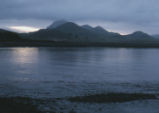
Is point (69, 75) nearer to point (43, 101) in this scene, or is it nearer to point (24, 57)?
point (43, 101)

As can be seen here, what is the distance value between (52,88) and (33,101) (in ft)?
12.5

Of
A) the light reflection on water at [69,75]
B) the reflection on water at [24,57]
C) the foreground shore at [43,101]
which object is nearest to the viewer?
the foreground shore at [43,101]

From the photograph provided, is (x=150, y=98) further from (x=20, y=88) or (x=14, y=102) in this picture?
(x=20, y=88)

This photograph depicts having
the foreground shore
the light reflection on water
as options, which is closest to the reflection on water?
the light reflection on water

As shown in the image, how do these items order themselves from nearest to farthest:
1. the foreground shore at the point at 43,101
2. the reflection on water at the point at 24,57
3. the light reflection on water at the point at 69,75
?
the foreground shore at the point at 43,101 < the light reflection on water at the point at 69,75 < the reflection on water at the point at 24,57

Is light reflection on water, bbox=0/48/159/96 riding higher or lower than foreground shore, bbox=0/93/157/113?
lower

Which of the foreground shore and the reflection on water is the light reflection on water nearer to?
the foreground shore

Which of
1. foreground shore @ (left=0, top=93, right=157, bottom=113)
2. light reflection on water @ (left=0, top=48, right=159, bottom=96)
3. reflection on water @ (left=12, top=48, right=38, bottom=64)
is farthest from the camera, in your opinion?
reflection on water @ (left=12, top=48, right=38, bottom=64)

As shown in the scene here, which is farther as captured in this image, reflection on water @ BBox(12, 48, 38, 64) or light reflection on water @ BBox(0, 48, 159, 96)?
reflection on water @ BBox(12, 48, 38, 64)

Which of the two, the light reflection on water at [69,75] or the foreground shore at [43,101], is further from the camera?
the light reflection on water at [69,75]

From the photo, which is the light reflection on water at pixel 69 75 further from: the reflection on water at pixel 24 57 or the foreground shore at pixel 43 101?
the reflection on water at pixel 24 57

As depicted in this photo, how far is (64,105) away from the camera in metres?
11.0

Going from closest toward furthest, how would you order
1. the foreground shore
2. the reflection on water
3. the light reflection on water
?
1. the foreground shore
2. the light reflection on water
3. the reflection on water

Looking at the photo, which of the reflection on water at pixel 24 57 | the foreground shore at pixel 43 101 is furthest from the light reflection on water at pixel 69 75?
the reflection on water at pixel 24 57
